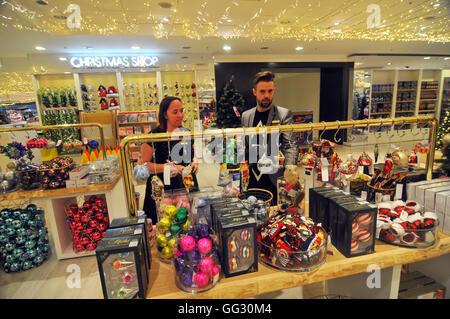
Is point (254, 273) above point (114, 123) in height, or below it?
below

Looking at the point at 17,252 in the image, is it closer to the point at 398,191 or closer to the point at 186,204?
the point at 186,204

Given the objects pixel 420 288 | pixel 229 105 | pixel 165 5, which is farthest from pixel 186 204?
pixel 229 105

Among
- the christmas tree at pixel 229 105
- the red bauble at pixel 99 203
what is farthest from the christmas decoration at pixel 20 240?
the christmas tree at pixel 229 105

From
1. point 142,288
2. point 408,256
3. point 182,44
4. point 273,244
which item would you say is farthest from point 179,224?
point 182,44

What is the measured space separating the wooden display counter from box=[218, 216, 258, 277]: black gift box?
5.15 ft

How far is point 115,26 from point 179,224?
12.6 feet

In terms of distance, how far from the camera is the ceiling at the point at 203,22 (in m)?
3.17

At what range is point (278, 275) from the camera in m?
0.99

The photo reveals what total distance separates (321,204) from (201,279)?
67cm

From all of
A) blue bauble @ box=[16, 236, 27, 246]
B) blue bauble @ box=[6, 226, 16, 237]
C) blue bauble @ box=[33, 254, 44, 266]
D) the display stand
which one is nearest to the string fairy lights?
the display stand

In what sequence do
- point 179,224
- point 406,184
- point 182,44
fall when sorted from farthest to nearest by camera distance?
point 182,44, point 406,184, point 179,224

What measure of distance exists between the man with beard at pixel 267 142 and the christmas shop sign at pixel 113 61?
5315 millimetres

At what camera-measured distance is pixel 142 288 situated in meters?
0.91
